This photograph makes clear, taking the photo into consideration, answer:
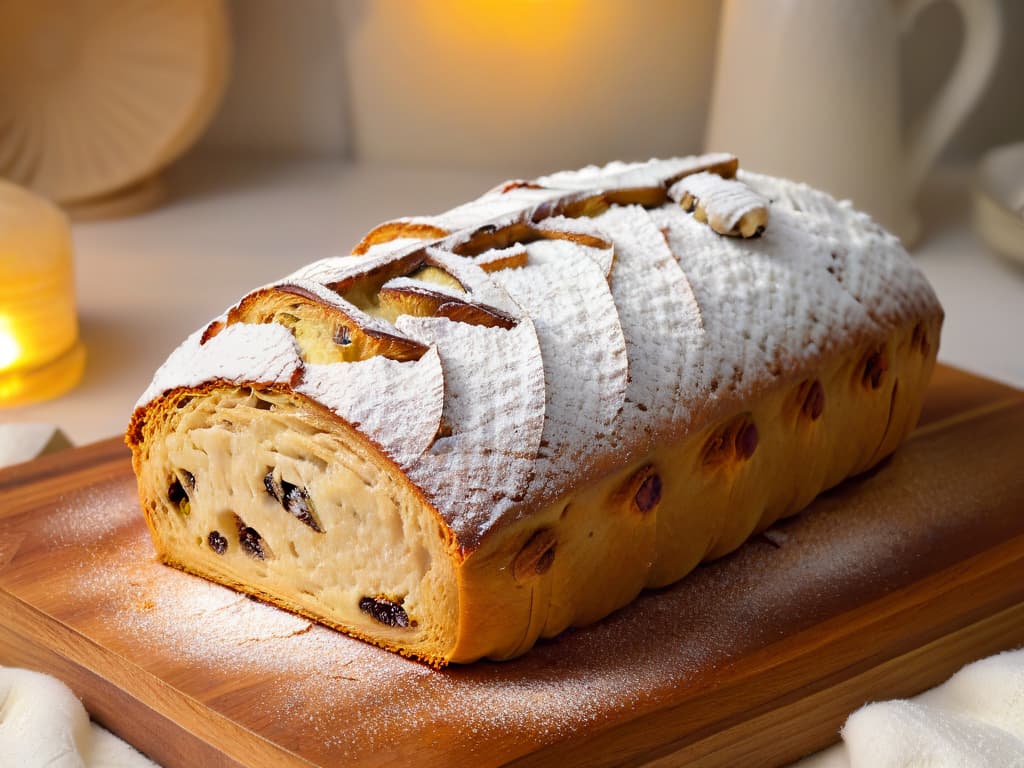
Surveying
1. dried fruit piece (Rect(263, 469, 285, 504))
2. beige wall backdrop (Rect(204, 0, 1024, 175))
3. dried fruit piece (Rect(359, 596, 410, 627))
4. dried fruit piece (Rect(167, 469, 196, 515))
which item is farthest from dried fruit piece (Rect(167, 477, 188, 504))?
beige wall backdrop (Rect(204, 0, 1024, 175))

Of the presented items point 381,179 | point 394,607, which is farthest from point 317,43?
point 394,607

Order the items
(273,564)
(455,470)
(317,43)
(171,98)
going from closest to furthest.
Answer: (455,470) → (273,564) → (171,98) → (317,43)

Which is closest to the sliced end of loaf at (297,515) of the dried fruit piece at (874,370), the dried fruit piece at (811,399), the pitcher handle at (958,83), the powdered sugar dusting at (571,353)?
the powdered sugar dusting at (571,353)

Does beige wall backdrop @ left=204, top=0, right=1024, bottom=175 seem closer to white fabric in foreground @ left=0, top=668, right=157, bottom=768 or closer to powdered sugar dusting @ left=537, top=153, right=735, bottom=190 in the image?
powdered sugar dusting @ left=537, top=153, right=735, bottom=190

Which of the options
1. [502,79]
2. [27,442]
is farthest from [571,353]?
[502,79]

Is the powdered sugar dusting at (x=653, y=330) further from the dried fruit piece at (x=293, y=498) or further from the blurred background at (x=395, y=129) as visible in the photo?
the blurred background at (x=395, y=129)

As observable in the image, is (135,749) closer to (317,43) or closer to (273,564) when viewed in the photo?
(273,564)
